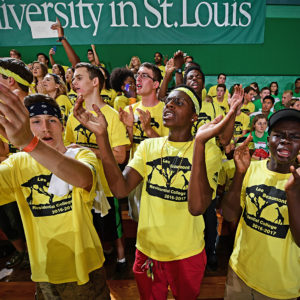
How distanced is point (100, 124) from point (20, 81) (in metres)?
1.41

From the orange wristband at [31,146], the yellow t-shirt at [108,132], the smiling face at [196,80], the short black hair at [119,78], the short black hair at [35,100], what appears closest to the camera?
Result: the orange wristband at [31,146]

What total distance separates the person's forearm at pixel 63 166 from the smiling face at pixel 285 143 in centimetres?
120

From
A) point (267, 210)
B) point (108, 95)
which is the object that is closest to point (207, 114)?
point (267, 210)

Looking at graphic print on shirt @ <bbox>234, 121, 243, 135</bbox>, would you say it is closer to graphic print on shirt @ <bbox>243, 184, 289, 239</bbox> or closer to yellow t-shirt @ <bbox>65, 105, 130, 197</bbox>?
yellow t-shirt @ <bbox>65, 105, 130, 197</bbox>

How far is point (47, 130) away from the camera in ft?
4.71

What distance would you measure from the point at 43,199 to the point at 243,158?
1325 mm

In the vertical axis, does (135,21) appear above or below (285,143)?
above

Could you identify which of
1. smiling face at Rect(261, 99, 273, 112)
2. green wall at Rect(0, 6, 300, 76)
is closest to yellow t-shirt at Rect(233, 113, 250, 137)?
smiling face at Rect(261, 99, 273, 112)

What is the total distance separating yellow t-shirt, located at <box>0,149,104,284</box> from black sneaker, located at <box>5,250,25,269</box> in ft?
4.70

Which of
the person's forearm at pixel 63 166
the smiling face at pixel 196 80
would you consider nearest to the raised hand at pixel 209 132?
the person's forearm at pixel 63 166

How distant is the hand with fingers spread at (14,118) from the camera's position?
87cm

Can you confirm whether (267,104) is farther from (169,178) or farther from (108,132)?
(169,178)

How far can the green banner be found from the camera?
777 centimetres

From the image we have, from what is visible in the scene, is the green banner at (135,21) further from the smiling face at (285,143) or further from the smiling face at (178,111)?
the smiling face at (285,143)
